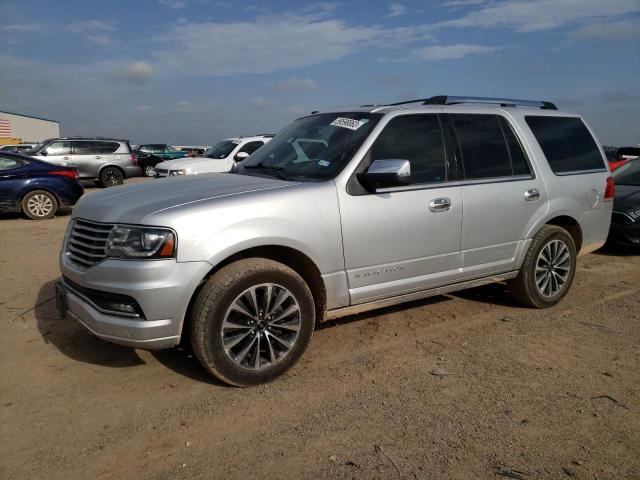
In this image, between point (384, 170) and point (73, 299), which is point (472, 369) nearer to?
point (384, 170)

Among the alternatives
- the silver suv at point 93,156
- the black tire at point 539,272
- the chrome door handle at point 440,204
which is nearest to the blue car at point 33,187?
the silver suv at point 93,156

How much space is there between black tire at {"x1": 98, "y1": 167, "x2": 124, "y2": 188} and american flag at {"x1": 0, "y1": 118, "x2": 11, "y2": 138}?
4320cm

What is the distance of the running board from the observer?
379cm

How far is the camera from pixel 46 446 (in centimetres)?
278

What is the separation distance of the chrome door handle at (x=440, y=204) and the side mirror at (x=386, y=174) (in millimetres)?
413

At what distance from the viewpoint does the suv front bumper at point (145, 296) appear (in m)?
3.04

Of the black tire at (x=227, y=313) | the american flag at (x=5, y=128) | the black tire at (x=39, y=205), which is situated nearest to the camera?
the black tire at (x=227, y=313)

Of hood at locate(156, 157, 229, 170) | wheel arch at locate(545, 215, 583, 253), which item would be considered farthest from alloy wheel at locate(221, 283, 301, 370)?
hood at locate(156, 157, 229, 170)

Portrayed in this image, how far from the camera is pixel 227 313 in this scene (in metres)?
3.24

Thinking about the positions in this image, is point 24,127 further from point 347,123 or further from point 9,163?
point 347,123

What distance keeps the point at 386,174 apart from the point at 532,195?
1.81 meters

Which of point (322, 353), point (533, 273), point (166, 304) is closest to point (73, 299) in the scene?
point (166, 304)

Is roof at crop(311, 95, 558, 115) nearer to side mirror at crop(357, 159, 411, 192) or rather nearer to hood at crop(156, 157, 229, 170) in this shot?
side mirror at crop(357, 159, 411, 192)

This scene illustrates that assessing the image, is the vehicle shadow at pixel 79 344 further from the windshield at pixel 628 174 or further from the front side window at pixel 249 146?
the front side window at pixel 249 146
